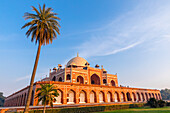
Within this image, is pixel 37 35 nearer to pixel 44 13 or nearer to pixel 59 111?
pixel 44 13

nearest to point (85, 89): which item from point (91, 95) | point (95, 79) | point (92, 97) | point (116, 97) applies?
point (91, 95)

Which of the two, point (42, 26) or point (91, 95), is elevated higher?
point (42, 26)

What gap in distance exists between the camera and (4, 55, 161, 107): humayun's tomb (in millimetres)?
32531

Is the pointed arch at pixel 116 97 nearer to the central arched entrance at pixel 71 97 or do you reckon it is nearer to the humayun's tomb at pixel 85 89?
the humayun's tomb at pixel 85 89

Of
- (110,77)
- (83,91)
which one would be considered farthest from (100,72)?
(83,91)

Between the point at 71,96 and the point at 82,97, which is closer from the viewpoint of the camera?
the point at 71,96

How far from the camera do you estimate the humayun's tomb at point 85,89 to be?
3253cm

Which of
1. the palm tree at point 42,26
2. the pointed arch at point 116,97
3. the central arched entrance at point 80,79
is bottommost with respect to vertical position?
the pointed arch at point 116,97

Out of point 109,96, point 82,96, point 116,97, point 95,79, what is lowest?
point 116,97

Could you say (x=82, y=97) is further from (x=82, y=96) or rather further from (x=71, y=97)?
(x=71, y=97)

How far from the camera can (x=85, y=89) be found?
3603 cm

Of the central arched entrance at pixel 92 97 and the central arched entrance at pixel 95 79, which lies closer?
the central arched entrance at pixel 92 97

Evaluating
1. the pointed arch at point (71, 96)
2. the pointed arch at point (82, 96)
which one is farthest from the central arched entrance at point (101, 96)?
the pointed arch at point (71, 96)

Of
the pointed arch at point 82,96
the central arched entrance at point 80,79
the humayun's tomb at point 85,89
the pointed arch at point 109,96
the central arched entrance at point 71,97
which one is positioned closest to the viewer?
the humayun's tomb at point 85,89
